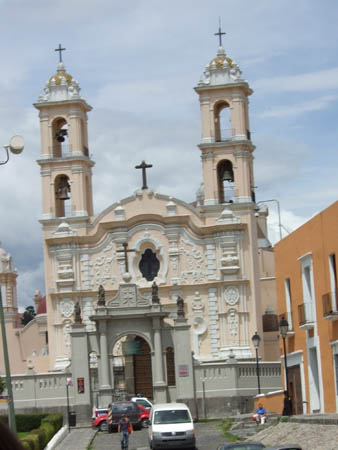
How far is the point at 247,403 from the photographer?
46.0 metres

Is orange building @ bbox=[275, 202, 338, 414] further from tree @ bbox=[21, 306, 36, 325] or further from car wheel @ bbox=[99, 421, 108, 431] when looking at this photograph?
tree @ bbox=[21, 306, 36, 325]

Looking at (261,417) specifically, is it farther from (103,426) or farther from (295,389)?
(103,426)

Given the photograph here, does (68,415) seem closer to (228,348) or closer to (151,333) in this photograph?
(151,333)

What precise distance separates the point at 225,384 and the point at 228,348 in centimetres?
910

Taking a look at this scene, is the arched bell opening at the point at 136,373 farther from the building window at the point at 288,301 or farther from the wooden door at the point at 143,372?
the building window at the point at 288,301

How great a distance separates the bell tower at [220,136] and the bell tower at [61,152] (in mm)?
7063

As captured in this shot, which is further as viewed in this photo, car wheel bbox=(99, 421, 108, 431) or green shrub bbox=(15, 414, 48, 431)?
green shrub bbox=(15, 414, 48, 431)

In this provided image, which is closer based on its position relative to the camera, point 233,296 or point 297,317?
point 297,317

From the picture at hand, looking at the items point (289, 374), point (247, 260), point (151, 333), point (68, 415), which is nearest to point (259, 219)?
point (247, 260)

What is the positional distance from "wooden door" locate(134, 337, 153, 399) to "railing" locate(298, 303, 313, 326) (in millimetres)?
20607

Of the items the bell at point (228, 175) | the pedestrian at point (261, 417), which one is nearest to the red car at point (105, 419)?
the pedestrian at point (261, 417)

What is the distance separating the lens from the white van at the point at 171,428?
29.2 metres

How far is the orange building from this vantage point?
92.1ft

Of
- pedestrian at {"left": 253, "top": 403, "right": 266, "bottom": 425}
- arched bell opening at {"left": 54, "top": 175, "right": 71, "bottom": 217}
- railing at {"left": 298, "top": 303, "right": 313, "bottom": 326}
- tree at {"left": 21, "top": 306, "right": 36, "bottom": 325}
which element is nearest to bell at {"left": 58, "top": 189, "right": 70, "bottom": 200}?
arched bell opening at {"left": 54, "top": 175, "right": 71, "bottom": 217}
